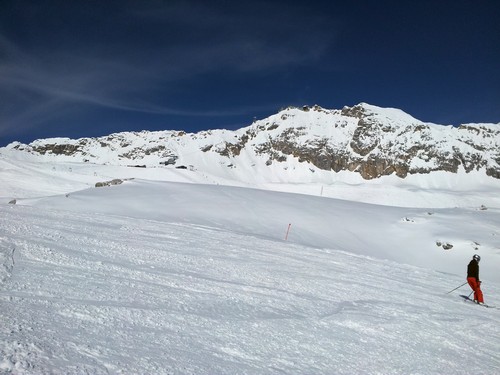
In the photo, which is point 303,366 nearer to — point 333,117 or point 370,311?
point 370,311

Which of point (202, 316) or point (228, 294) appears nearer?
point (202, 316)

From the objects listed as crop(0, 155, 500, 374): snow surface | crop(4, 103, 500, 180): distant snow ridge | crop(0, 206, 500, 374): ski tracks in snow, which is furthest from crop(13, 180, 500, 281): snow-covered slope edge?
crop(4, 103, 500, 180): distant snow ridge

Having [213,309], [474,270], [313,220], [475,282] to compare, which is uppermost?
[313,220]

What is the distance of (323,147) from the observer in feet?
601

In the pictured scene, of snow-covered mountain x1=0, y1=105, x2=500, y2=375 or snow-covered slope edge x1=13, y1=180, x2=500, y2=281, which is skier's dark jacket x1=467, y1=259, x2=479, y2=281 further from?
snow-covered slope edge x1=13, y1=180, x2=500, y2=281

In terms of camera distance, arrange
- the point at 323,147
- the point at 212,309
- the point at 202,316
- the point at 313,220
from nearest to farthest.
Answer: the point at 202,316 → the point at 212,309 → the point at 313,220 → the point at 323,147

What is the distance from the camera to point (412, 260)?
70.6 feet

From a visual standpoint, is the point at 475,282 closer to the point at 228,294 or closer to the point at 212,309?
the point at 228,294

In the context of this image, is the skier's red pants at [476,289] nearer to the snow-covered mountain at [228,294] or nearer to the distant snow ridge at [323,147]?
the snow-covered mountain at [228,294]

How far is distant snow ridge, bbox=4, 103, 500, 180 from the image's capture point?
162 metres

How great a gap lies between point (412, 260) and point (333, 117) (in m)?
185

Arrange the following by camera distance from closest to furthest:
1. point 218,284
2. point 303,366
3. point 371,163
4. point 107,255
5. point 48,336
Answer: point 48,336 → point 303,366 → point 218,284 → point 107,255 → point 371,163

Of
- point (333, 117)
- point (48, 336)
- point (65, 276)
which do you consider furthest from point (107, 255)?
point (333, 117)

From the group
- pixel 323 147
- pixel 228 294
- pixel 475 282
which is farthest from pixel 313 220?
pixel 323 147
